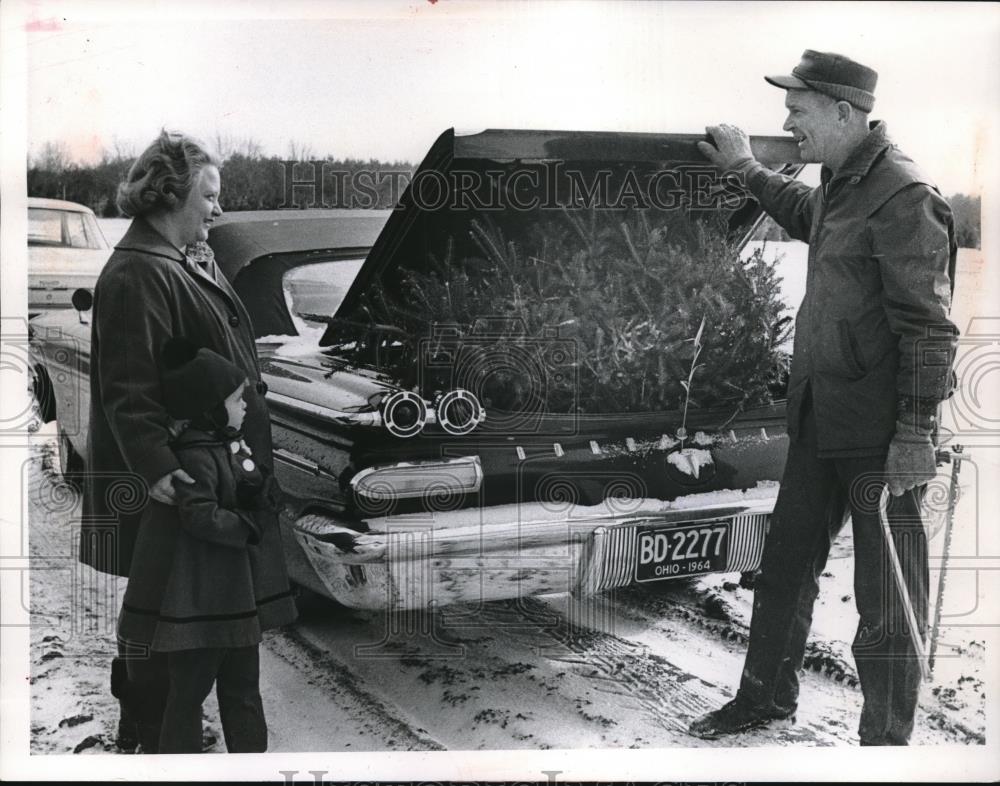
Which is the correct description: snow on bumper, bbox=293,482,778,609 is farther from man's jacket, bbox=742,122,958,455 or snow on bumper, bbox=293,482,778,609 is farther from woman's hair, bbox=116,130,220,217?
woman's hair, bbox=116,130,220,217

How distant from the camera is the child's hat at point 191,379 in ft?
11.1

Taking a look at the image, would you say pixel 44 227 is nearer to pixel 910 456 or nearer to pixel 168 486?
pixel 168 486

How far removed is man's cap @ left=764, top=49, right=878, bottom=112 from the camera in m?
3.73

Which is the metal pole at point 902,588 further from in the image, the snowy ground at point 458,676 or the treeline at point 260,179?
the treeline at point 260,179

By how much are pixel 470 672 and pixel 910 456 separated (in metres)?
1.60

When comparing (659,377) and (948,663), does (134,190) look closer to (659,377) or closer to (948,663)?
(659,377)

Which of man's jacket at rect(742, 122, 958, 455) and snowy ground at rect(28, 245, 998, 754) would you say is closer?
man's jacket at rect(742, 122, 958, 455)

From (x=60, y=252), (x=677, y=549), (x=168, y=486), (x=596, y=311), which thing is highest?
(x=60, y=252)

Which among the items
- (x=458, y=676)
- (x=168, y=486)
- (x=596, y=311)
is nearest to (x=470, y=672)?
(x=458, y=676)

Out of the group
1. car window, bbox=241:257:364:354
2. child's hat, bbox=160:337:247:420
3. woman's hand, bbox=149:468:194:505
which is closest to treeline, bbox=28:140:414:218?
car window, bbox=241:257:364:354

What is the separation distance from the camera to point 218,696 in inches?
143

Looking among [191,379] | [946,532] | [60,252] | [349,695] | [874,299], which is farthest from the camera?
[946,532]

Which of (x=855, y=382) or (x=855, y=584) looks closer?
(x=855, y=382)

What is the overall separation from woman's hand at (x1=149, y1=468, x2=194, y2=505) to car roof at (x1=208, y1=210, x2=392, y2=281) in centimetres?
66
